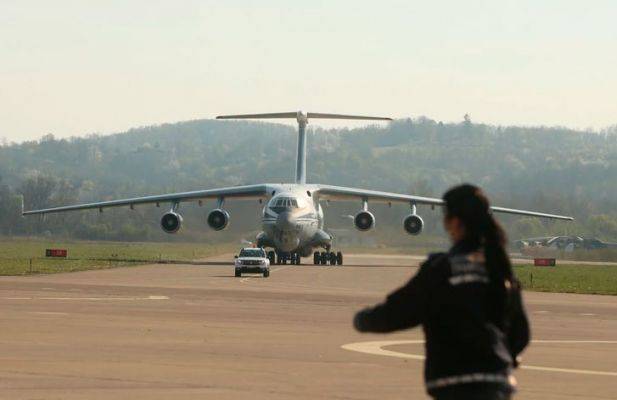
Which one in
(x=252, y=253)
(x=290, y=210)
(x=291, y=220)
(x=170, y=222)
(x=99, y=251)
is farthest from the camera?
(x=99, y=251)

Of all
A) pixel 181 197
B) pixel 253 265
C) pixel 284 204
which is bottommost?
pixel 253 265

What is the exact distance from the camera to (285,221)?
187ft

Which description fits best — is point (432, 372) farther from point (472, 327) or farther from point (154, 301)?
point (154, 301)

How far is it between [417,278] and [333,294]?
2734 cm

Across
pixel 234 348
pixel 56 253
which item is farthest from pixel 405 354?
pixel 56 253

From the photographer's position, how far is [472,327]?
6477mm

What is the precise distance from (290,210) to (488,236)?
51241 mm

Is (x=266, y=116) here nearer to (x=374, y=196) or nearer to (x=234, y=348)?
(x=374, y=196)

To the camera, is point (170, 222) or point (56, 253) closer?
point (170, 222)

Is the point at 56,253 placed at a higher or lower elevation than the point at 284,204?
lower

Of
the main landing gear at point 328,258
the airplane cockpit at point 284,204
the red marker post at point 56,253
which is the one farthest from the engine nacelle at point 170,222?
the main landing gear at point 328,258

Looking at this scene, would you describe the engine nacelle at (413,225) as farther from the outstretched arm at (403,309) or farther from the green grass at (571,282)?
the outstretched arm at (403,309)

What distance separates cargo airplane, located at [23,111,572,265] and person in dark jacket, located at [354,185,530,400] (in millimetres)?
50504

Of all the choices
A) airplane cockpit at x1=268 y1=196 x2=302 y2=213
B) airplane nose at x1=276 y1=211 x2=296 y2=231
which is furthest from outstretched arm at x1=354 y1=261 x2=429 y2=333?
airplane cockpit at x1=268 y1=196 x2=302 y2=213
